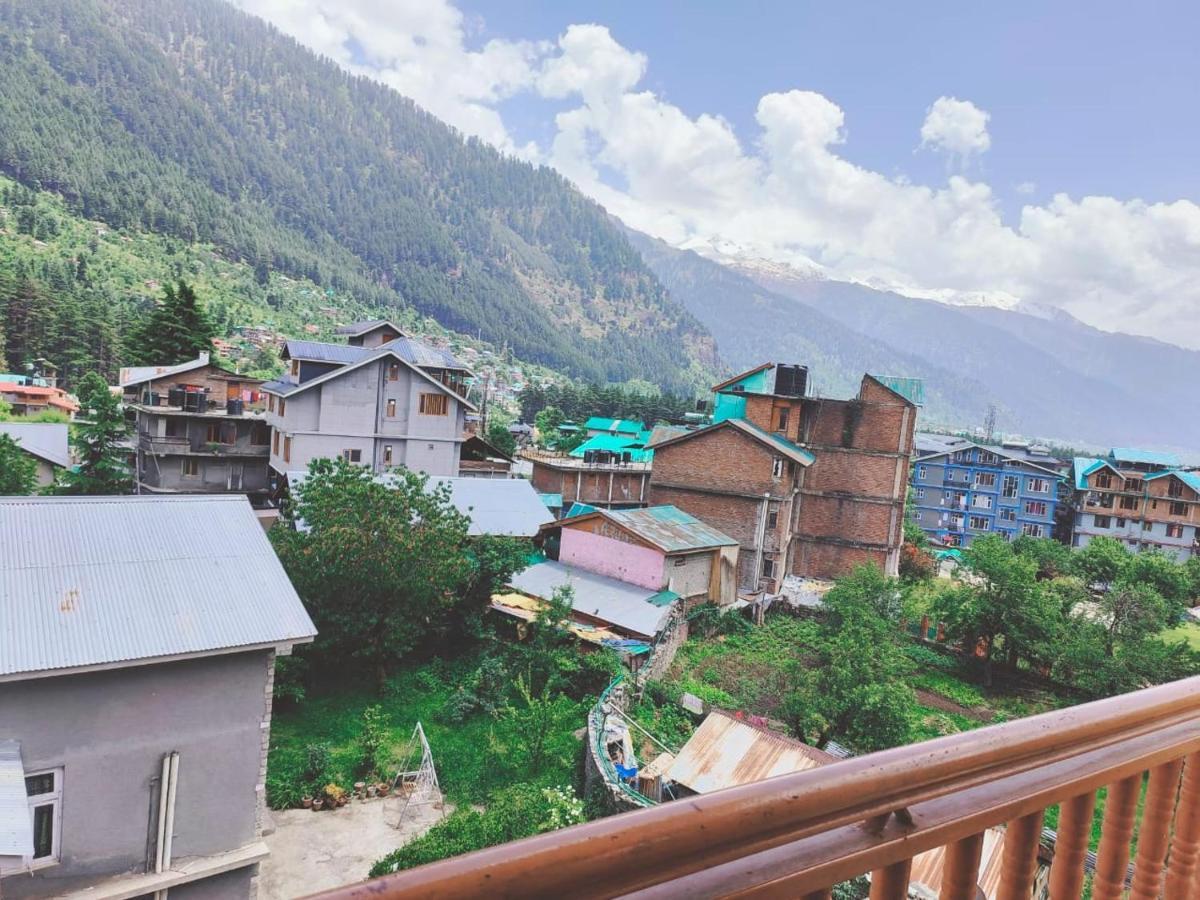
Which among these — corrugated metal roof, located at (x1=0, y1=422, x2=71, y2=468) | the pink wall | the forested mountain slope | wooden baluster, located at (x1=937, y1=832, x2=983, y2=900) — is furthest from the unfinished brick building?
the forested mountain slope

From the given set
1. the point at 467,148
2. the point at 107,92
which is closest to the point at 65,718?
the point at 107,92

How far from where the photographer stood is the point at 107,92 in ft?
376

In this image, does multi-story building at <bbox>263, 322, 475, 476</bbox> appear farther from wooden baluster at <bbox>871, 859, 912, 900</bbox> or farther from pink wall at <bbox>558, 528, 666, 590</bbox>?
wooden baluster at <bbox>871, 859, 912, 900</bbox>

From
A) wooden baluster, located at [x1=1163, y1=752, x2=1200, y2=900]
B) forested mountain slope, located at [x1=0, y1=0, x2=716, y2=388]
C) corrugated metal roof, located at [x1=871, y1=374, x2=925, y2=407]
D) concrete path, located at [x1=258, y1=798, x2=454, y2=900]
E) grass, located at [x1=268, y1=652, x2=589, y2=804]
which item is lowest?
concrete path, located at [x1=258, y1=798, x2=454, y2=900]

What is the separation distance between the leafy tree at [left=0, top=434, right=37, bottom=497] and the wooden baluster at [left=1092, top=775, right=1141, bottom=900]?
2035 centimetres

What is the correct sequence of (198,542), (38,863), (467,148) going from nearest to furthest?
(38,863) → (198,542) → (467,148)

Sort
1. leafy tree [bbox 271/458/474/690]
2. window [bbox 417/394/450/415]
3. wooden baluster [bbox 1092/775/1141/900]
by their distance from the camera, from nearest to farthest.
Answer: wooden baluster [bbox 1092/775/1141/900]
leafy tree [bbox 271/458/474/690]
window [bbox 417/394/450/415]

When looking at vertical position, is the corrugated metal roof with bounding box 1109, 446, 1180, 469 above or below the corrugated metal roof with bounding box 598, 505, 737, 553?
above

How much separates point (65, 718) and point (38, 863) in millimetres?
1237

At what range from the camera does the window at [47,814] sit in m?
6.20

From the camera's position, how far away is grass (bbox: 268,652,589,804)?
11094 mm

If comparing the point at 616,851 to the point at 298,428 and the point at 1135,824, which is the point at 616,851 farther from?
the point at 298,428

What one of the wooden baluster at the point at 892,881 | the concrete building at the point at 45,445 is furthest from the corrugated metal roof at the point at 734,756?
the concrete building at the point at 45,445

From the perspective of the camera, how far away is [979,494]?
144 ft
